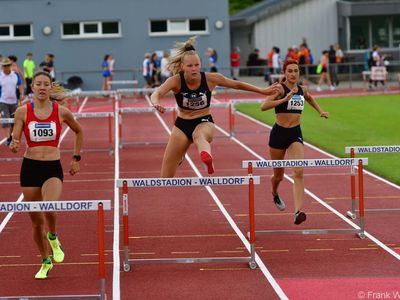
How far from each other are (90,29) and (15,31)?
3.37 m

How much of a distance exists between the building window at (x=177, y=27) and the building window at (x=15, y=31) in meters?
5.55

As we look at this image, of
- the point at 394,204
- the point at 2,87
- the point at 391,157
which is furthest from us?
the point at 2,87

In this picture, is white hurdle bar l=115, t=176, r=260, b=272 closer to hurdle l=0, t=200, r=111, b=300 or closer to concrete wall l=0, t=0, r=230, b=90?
hurdle l=0, t=200, r=111, b=300

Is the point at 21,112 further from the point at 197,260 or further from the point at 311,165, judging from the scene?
the point at 311,165

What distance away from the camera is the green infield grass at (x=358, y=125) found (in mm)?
20062

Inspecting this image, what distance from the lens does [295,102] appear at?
1251 cm

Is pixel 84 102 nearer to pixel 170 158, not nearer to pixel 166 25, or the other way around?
pixel 166 25

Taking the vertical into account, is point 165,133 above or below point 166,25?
below

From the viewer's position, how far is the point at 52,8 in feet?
150

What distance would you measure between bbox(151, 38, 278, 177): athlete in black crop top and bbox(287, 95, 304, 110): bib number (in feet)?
3.50

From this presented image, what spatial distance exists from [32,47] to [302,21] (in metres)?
13.9

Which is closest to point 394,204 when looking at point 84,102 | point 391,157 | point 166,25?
point 391,157

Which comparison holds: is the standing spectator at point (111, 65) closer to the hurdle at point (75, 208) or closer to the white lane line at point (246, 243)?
the white lane line at point (246, 243)

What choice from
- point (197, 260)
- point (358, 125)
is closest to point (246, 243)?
point (197, 260)
